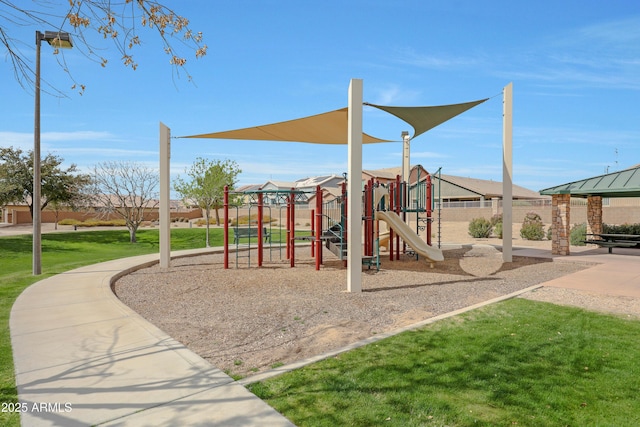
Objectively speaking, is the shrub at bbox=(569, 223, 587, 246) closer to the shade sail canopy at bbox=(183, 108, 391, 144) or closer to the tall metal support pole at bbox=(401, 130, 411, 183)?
the tall metal support pole at bbox=(401, 130, 411, 183)

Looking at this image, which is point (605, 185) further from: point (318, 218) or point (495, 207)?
point (495, 207)

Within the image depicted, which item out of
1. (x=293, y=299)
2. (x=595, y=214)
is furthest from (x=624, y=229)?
(x=293, y=299)

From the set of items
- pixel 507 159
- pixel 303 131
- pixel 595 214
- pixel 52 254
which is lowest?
pixel 52 254

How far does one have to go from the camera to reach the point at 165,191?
11.4m

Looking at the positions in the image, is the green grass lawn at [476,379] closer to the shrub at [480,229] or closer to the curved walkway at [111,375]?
the curved walkway at [111,375]

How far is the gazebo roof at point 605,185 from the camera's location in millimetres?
13836

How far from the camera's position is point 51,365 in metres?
4.09

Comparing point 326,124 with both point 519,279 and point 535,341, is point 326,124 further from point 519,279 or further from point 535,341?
point 535,341

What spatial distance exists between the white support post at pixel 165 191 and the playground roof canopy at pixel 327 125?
923mm

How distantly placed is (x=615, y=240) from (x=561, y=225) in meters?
4.71

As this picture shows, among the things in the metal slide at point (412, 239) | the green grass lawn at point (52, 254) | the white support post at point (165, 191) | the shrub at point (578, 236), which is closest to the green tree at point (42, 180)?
the green grass lawn at point (52, 254)

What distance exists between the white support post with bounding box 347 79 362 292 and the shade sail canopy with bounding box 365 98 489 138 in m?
0.96

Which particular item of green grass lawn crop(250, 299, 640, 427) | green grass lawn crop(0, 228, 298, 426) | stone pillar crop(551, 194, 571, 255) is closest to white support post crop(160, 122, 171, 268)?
green grass lawn crop(0, 228, 298, 426)

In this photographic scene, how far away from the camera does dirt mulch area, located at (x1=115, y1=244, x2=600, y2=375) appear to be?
4.98m
